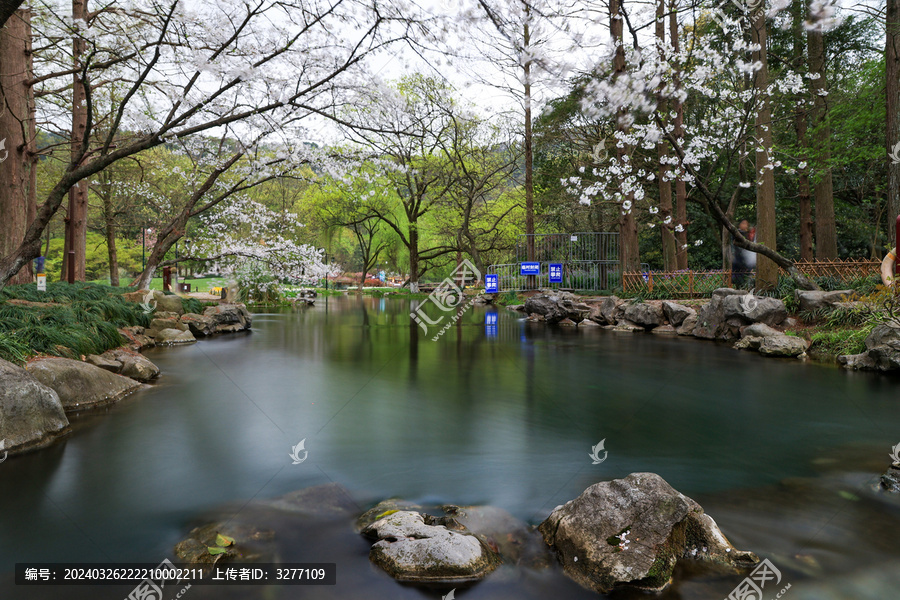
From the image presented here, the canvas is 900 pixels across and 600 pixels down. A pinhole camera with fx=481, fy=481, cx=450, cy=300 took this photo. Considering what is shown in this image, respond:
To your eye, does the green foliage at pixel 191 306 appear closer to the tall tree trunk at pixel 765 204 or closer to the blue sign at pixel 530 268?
the blue sign at pixel 530 268

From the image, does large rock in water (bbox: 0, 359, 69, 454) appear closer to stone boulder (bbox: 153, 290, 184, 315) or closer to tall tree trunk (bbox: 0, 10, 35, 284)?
tall tree trunk (bbox: 0, 10, 35, 284)

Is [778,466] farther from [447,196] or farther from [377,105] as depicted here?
[447,196]

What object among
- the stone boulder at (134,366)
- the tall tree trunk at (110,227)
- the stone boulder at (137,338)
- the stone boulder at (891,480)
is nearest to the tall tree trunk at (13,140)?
the stone boulder at (137,338)

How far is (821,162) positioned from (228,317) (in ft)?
63.5

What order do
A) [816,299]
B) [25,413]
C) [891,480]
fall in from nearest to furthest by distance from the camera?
[891,480]
[25,413]
[816,299]

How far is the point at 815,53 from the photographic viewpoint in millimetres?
16047

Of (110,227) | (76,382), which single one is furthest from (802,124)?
(110,227)

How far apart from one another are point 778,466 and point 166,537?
17.2 ft

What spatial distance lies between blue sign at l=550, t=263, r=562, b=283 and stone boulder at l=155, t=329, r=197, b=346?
51.0ft

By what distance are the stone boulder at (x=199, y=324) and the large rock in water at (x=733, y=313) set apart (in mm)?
13931

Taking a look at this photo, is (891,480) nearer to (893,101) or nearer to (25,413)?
(25,413)

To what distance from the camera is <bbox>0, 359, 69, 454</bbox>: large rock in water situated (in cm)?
466

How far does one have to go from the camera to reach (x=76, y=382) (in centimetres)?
615

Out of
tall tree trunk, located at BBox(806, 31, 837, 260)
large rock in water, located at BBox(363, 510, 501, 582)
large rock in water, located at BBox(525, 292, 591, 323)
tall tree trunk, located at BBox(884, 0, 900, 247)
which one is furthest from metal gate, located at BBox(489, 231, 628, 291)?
large rock in water, located at BBox(363, 510, 501, 582)
